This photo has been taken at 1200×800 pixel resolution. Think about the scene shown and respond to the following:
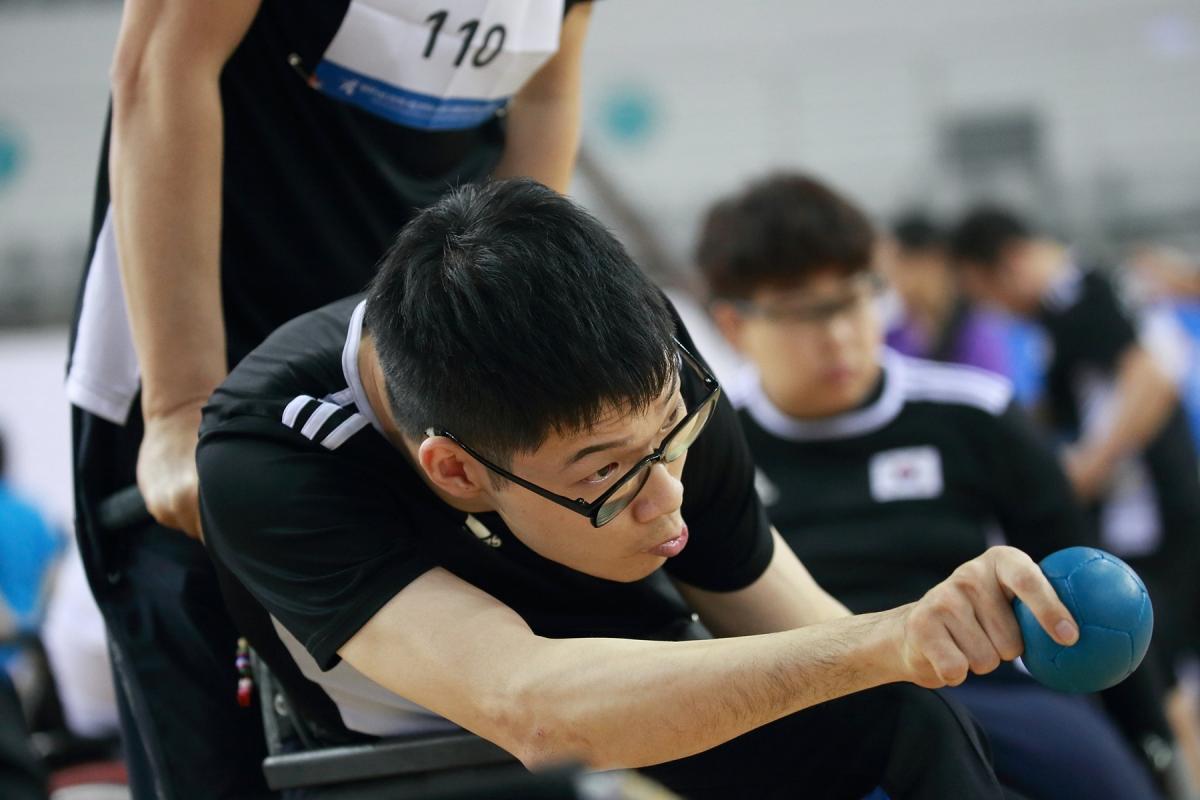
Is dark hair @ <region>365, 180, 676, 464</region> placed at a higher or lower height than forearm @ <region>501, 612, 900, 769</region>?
higher

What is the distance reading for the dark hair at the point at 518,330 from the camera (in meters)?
1.39

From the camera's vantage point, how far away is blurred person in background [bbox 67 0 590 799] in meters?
1.68

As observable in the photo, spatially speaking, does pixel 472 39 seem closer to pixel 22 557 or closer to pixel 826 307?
pixel 826 307

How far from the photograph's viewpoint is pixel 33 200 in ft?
31.8

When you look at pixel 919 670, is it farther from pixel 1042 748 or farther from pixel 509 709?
pixel 1042 748

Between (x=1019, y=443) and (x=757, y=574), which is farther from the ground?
(x=757, y=574)

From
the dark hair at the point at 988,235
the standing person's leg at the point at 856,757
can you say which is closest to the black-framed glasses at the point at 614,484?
the standing person's leg at the point at 856,757

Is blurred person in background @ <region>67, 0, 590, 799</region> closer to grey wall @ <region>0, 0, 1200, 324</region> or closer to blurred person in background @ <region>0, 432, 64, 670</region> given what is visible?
blurred person in background @ <region>0, 432, 64, 670</region>

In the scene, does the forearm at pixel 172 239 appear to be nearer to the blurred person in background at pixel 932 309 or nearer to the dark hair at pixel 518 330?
the dark hair at pixel 518 330

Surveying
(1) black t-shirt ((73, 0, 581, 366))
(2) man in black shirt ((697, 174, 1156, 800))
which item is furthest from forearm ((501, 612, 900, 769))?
(2) man in black shirt ((697, 174, 1156, 800))

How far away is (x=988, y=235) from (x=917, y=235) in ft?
3.09

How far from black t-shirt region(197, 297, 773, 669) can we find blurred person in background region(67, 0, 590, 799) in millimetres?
153

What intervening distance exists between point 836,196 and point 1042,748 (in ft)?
3.91

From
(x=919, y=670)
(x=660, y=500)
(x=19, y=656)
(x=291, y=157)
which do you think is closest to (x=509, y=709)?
(x=660, y=500)
